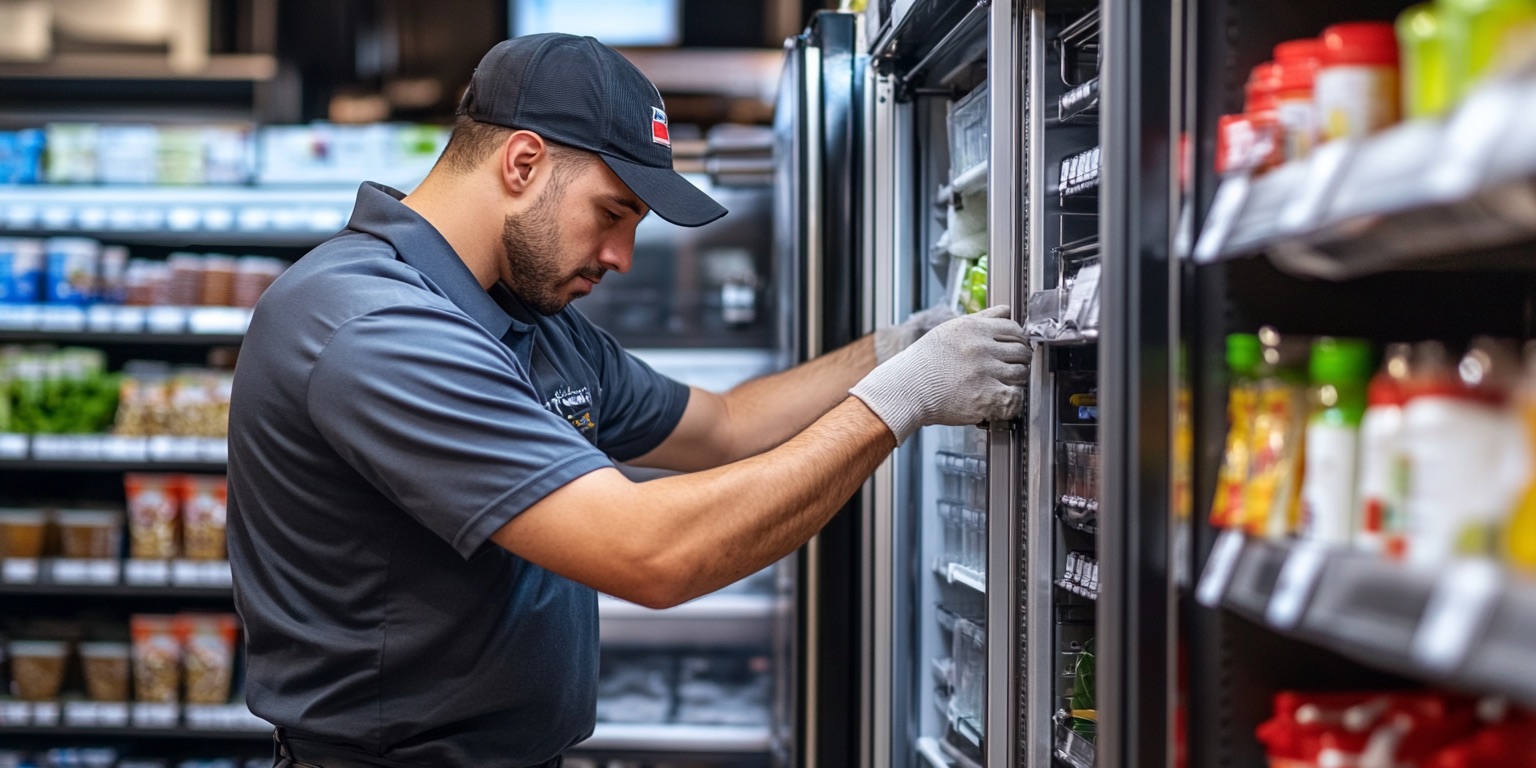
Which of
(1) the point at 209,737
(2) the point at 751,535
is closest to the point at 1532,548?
(2) the point at 751,535

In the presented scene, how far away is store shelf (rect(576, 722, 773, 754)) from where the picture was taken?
3609 millimetres

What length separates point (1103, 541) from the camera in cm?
127

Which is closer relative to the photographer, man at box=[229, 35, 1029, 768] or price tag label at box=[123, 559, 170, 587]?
man at box=[229, 35, 1029, 768]

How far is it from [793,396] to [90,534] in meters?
2.77

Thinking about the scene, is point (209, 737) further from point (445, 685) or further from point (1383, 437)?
point (1383, 437)

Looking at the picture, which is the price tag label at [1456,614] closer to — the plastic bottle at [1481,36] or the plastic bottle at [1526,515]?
the plastic bottle at [1526,515]

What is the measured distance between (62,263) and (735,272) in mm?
2180

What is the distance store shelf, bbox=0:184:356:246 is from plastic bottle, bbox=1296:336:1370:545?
11.6ft

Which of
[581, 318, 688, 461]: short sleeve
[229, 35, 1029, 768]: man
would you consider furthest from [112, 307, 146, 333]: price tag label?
[229, 35, 1029, 768]: man

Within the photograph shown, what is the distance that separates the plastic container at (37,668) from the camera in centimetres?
398

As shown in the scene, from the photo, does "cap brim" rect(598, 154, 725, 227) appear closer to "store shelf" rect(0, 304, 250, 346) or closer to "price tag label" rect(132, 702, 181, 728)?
"store shelf" rect(0, 304, 250, 346)

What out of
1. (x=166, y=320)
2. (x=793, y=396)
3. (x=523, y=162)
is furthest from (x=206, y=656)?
(x=523, y=162)

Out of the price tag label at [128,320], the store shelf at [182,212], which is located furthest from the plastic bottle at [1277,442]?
the price tag label at [128,320]

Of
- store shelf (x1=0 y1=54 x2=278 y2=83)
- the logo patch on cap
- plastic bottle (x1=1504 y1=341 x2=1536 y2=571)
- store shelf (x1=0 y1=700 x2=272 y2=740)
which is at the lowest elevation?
store shelf (x1=0 y1=700 x2=272 y2=740)
